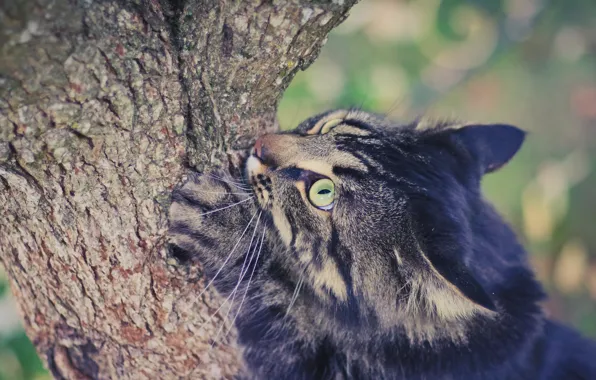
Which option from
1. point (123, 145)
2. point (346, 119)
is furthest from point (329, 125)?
point (123, 145)

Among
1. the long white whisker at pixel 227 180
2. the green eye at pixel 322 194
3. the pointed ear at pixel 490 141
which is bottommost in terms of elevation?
the long white whisker at pixel 227 180

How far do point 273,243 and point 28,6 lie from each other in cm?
84

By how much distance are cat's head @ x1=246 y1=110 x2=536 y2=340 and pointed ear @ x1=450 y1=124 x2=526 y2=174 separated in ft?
0.17

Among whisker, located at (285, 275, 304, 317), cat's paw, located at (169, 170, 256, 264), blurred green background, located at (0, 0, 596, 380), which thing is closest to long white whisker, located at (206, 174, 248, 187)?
cat's paw, located at (169, 170, 256, 264)

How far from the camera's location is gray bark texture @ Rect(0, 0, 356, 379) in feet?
2.77

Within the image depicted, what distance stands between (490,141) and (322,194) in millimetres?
590

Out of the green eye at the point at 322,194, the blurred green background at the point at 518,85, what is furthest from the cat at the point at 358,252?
the blurred green background at the point at 518,85

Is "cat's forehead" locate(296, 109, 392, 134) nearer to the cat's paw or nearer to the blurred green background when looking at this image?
the cat's paw

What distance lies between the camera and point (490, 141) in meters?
1.54

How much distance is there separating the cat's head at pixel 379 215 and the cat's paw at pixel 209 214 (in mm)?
66

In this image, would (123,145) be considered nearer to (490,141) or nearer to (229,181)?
(229,181)

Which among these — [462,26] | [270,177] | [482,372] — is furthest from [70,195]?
[462,26]

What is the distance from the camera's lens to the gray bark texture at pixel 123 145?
0.85 meters

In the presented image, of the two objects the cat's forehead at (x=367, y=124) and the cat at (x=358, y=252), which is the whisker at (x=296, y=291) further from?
the cat's forehead at (x=367, y=124)
